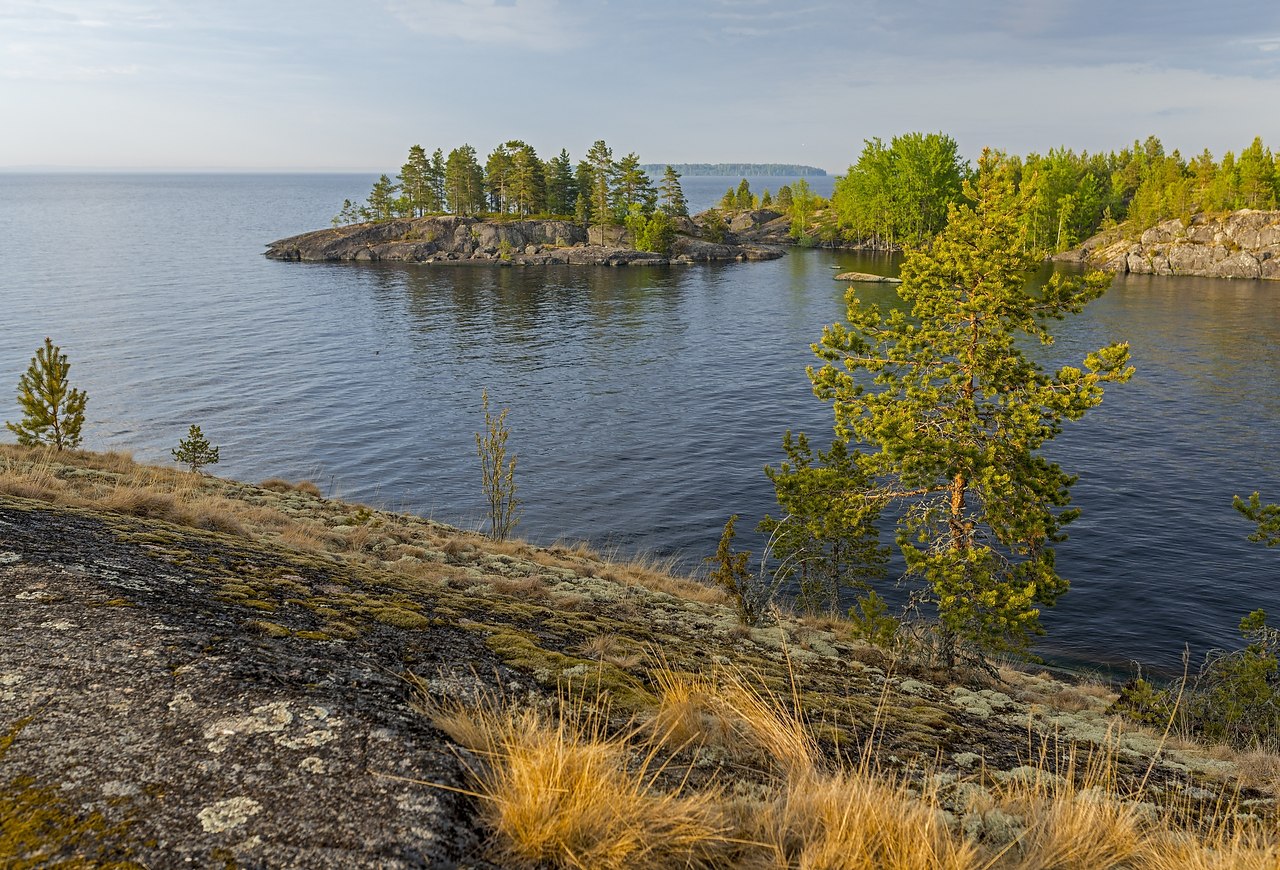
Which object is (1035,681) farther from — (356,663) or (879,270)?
(879,270)

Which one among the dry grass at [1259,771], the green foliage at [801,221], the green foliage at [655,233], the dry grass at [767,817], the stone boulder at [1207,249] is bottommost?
the dry grass at [1259,771]

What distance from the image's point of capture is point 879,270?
371 ft

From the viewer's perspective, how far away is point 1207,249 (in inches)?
4146

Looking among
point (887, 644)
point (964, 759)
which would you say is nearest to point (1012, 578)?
point (887, 644)

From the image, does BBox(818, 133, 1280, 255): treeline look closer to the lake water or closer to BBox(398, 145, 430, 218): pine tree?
the lake water

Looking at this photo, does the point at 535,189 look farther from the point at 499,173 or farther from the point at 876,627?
the point at 876,627

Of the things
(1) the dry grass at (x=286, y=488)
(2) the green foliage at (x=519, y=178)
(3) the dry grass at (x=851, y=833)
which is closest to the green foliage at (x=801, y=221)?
(2) the green foliage at (x=519, y=178)

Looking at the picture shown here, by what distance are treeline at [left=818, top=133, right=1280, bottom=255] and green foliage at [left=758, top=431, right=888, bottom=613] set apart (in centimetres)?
10873

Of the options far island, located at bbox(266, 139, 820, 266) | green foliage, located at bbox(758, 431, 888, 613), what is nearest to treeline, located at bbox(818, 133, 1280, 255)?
far island, located at bbox(266, 139, 820, 266)

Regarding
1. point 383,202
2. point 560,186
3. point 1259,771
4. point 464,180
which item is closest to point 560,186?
point 560,186

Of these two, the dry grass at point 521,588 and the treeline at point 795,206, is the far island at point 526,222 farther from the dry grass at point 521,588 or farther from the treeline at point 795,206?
the dry grass at point 521,588

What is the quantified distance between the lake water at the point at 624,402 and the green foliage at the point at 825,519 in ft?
20.7

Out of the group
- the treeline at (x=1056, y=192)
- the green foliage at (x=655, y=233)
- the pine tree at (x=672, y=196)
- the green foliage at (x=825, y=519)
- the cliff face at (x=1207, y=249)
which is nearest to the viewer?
the green foliage at (x=825, y=519)

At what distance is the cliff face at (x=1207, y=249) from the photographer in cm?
9969
